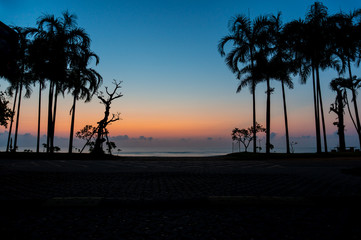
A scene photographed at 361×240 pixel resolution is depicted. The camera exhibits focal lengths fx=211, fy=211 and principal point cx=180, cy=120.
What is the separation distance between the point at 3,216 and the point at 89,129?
24.3 metres

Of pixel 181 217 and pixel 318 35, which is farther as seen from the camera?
pixel 318 35

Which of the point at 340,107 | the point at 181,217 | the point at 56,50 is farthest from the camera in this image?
the point at 340,107

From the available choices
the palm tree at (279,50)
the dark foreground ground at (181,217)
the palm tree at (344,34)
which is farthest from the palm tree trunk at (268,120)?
the dark foreground ground at (181,217)

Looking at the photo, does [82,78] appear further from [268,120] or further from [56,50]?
[268,120]

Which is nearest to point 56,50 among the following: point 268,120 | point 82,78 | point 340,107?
point 82,78

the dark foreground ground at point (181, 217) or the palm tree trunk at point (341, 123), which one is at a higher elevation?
the palm tree trunk at point (341, 123)

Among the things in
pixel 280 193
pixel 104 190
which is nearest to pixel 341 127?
pixel 280 193

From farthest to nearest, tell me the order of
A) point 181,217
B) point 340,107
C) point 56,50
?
point 340,107 → point 56,50 → point 181,217

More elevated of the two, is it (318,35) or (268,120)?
(318,35)

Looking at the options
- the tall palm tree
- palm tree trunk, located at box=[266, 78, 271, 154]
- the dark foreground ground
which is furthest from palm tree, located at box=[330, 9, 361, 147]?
the dark foreground ground

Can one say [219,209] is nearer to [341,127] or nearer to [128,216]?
[128,216]

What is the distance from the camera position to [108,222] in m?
3.00

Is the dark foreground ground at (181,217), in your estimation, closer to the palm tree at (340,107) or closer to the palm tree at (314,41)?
the palm tree at (314,41)

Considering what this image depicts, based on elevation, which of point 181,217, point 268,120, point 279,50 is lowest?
point 181,217
